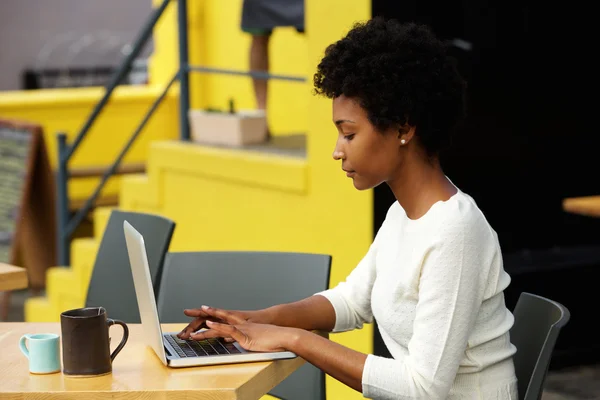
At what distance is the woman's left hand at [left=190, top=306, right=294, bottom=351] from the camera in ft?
6.80

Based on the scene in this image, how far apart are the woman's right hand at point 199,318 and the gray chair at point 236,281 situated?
0.42 meters

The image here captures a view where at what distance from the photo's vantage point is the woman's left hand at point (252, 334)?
2.07 metres

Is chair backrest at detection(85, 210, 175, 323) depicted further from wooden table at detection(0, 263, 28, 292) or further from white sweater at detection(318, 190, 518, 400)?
white sweater at detection(318, 190, 518, 400)

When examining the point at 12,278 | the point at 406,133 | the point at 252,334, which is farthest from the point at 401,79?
the point at 12,278

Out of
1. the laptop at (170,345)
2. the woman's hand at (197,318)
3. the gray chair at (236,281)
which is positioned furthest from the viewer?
the gray chair at (236,281)

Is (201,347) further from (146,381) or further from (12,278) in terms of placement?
(12,278)

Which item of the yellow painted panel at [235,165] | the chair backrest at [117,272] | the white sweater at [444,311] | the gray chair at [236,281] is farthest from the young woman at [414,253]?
the yellow painted panel at [235,165]

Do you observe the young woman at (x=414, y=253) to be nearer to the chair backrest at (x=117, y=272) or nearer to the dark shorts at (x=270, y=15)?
the chair backrest at (x=117, y=272)

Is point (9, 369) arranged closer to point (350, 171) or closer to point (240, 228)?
point (350, 171)

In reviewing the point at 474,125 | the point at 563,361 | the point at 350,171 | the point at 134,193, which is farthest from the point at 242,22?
the point at 350,171

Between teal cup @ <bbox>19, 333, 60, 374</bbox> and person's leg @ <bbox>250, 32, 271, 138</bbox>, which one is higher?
person's leg @ <bbox>250, 32, 271, 138</bbox>

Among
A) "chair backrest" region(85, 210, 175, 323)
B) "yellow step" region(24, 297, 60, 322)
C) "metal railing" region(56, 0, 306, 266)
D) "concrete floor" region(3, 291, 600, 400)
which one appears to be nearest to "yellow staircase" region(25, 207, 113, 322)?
"yellow step" region(24, 297, 60, 322)

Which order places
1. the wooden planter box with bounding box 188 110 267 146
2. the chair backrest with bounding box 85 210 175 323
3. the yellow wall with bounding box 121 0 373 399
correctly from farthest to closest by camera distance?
the wooden planter box with bounding box 188 110 267 146 < the yellow wall with bounding box 121 0 373 399 < the chair backrest with bounding box 85 210 175 323

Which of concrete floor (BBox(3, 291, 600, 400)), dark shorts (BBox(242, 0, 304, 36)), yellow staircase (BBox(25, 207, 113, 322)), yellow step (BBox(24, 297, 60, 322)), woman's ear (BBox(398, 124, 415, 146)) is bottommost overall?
concrete floor (BBox(3, 291, 600, 400))
